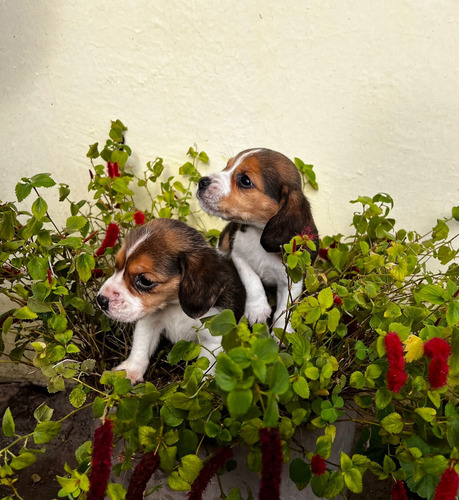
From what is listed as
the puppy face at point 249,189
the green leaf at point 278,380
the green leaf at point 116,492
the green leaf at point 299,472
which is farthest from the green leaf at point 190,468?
the puppy face at point 249,189

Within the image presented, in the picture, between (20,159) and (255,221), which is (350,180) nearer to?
(255,221)

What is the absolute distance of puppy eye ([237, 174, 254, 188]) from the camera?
1.88 m

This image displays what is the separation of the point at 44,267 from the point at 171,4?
1293mm

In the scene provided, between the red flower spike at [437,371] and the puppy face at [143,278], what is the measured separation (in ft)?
2.91

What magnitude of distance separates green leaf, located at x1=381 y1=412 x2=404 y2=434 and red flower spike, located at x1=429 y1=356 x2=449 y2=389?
17 centimetres

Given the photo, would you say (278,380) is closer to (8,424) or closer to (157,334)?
(8,424)

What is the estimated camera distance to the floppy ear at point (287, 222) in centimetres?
179

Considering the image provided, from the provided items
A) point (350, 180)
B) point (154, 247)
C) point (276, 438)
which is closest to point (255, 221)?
point (154, 247)

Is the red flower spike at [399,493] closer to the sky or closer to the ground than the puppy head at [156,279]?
closer to the ground

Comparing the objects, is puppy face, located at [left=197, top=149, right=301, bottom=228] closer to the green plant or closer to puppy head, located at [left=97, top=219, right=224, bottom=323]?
puppy head, located at [left=97, top=219, right=224, bottom=323]

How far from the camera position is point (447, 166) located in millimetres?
2205

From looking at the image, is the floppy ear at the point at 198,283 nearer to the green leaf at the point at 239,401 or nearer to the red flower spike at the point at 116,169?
the red flower spike at the point at 116,169

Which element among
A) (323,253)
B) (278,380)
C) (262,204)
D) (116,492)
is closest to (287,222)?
(262,204)

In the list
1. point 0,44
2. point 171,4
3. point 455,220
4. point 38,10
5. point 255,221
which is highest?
point 171,4
